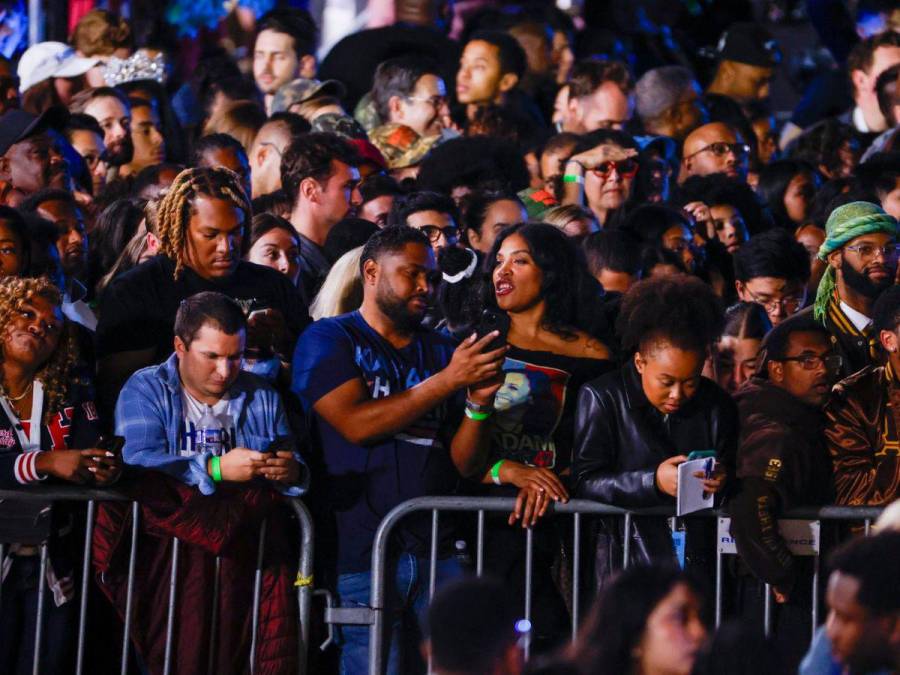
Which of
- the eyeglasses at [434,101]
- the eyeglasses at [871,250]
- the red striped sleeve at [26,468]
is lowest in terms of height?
the red striped sleeve at [26,468]

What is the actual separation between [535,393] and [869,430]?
1.22 m

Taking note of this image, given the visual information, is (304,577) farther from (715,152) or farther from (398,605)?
(715,152)

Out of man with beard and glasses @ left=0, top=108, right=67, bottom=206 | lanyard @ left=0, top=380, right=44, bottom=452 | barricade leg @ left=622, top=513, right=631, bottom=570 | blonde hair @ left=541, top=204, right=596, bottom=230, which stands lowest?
barricade leg @ left=622, top=513, right=631, bottom=570

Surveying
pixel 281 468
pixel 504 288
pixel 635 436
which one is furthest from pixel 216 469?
pixel 635 436

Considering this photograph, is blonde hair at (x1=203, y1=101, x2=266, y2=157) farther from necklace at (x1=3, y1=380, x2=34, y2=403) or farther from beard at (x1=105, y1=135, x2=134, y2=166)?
necklace at (x1=3, y1=380, x2=34, y2=403)

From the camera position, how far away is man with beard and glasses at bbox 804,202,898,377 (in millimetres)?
7855

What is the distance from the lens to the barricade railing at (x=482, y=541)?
668 cm

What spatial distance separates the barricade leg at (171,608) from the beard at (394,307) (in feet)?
3.70

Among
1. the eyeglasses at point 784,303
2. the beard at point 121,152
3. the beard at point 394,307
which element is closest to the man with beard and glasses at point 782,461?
the beard at point 394,307

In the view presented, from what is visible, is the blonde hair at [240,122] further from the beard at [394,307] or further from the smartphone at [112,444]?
the smartphone at [112,444]

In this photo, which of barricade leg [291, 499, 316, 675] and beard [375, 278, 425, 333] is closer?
barricade leg [291, 499, 316, 675]

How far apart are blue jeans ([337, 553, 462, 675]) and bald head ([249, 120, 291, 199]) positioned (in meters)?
3.59

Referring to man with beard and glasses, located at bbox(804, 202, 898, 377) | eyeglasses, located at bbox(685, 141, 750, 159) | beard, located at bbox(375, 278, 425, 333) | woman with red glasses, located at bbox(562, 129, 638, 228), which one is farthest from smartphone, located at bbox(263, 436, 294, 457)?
eyeglasses, located at bbox(685, 141, 750, 159)

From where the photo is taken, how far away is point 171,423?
670cm
